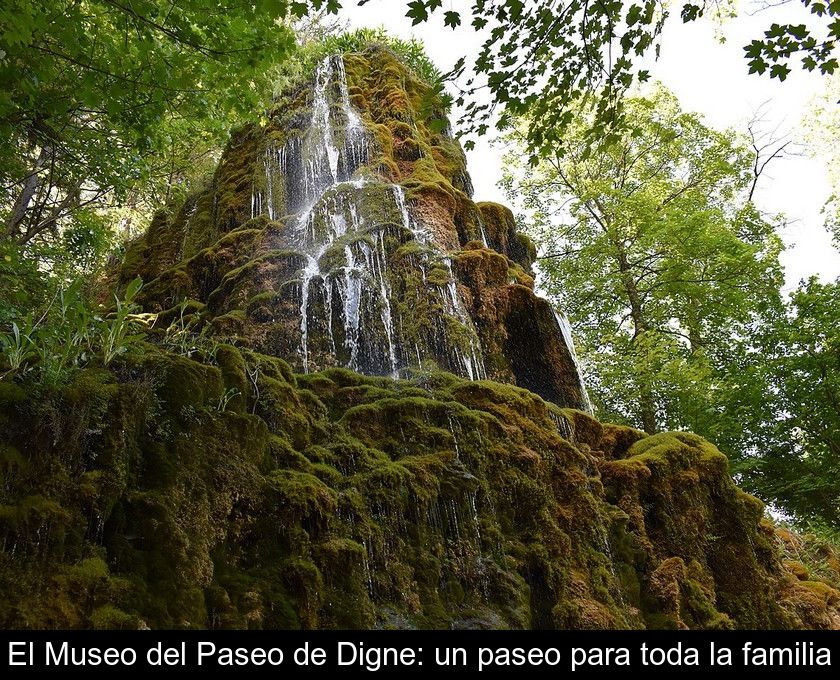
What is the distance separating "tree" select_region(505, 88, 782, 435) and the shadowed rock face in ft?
12.4

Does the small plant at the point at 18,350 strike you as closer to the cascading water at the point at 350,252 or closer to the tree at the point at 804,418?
the cascading water at the point at 350,252

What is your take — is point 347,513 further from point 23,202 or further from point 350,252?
point 23,202

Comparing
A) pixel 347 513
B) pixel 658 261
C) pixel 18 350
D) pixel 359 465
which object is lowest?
pixel 347 513

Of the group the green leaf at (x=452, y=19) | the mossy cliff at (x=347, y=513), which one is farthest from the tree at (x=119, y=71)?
the mossy cliff at (x=347, y=513)

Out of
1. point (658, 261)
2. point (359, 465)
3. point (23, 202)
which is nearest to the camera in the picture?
point (359, 465)

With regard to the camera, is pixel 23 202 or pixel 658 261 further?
pixel 658 261

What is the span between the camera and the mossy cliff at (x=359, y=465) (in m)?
3.21

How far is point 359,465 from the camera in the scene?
491cm

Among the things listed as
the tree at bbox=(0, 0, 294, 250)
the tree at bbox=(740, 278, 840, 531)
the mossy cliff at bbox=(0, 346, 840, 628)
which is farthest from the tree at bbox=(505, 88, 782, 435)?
the tree at bbox=(0, 0, 294, 250)

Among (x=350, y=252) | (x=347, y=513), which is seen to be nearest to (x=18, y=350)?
(x=347, y=513)

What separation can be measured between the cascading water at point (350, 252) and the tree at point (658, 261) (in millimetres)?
5517

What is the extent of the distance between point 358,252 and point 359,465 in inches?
182

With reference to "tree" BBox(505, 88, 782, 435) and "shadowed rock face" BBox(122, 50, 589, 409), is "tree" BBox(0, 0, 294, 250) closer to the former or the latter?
"shadowed rock face" BBox(122, 50, 589, 409)
